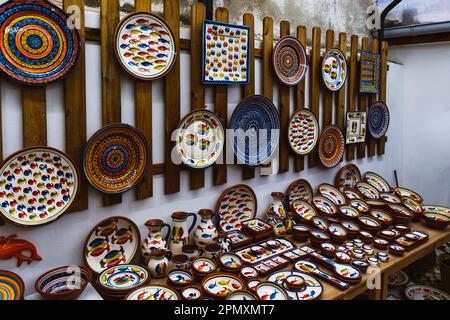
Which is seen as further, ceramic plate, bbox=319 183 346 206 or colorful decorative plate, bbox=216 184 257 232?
ceramic plate, bbox=319 183 346 206

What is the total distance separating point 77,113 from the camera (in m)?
1.56

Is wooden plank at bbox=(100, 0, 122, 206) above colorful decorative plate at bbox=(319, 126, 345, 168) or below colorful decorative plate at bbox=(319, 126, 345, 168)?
above

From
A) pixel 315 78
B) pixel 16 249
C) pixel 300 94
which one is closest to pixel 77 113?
pixel 16 249

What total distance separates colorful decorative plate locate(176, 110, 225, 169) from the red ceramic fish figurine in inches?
31.7

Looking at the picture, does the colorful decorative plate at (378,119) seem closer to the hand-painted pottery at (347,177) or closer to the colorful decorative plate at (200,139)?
the hand-painted pottery at (347,177)

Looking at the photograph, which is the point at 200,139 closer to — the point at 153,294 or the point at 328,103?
the point at 153,294

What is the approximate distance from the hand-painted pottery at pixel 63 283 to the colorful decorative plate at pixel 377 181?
2.41 m

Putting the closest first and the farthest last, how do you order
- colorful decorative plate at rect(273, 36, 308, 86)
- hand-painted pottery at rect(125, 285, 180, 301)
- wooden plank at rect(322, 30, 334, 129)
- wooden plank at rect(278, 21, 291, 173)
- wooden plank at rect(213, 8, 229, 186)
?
hand-painted pottery at rect(125, 285, 180, 301), wooden plank at rect(213, 8, 229, 186), colorful decorative plate at rect(273, 36, 308, 86), wooden plank at rect(278, 21, 291, 173), wooden plank at rect(322, 30, 334, 129)

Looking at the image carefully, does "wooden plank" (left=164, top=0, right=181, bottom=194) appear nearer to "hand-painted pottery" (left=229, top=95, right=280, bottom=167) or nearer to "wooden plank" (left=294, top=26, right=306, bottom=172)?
"hand-painted pottery" (left=229, top=95, right=280, bottom=167)

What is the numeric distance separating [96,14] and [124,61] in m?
0.23

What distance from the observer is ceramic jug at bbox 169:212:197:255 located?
183 centimetres

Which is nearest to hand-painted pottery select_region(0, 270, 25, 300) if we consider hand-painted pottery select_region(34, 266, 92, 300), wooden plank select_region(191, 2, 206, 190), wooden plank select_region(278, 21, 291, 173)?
hand-painted pottery select_region(34, 266, 92, 300)

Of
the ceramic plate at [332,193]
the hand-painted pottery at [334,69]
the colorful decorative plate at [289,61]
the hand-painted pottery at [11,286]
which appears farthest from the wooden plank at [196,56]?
the ceramic plate at [332,193]

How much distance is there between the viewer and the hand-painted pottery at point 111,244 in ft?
5.49
